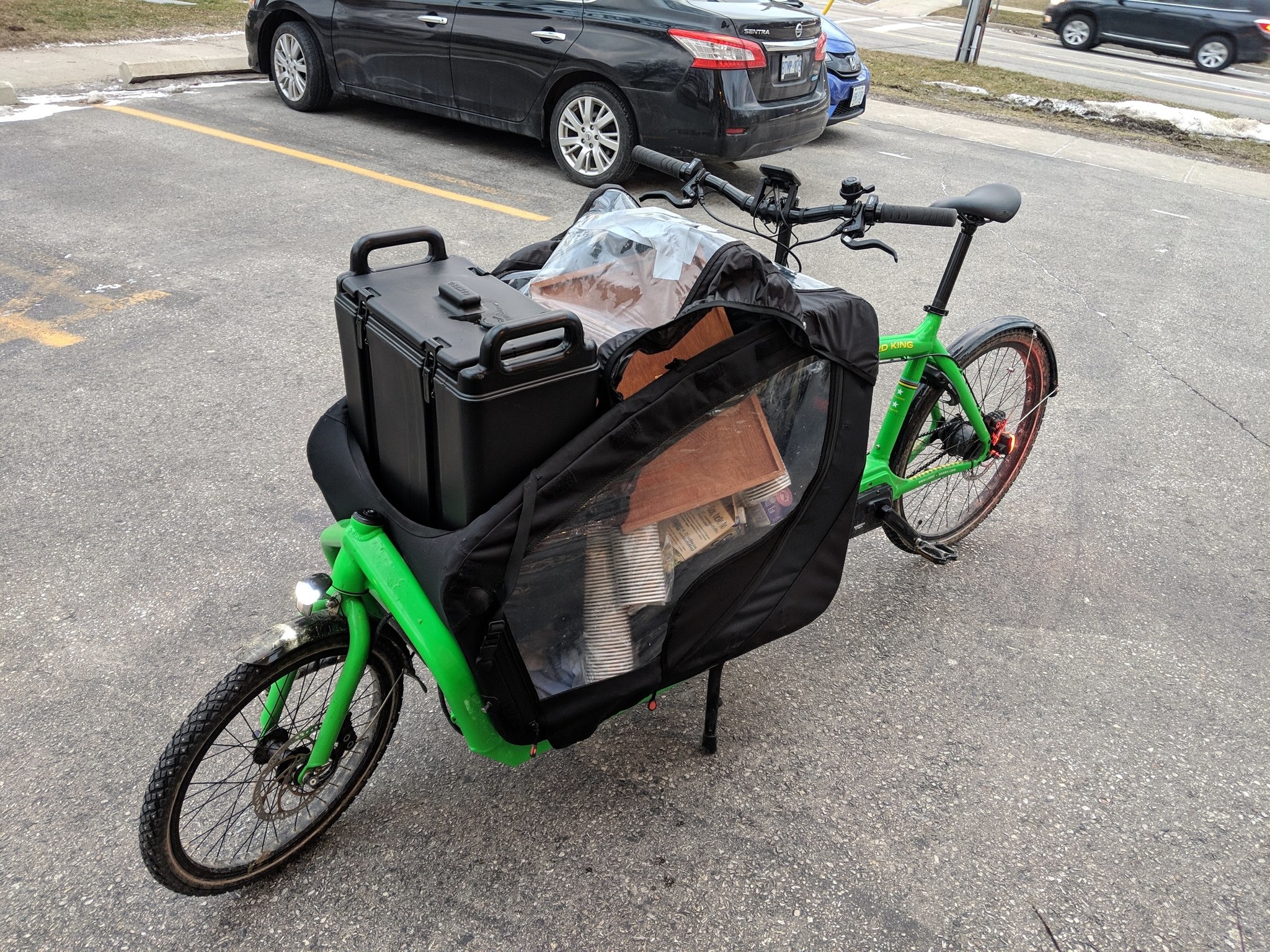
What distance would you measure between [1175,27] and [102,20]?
1728 cm

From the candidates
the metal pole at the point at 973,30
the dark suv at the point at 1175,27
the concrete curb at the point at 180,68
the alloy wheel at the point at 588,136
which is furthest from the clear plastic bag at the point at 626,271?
the dark suv at the point at 1175,27

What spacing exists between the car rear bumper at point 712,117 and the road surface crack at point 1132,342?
1.77 metres

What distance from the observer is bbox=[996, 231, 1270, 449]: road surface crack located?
4555 millimetres

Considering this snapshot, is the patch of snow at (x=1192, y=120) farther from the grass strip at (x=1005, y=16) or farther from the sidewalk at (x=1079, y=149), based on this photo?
the grass strip at (x=1005, y=16)

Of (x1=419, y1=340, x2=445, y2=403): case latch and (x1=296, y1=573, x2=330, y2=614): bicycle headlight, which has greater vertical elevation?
(x1=419, y1=340, x2=445, y2=403): case latch

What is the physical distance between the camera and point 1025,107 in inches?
438

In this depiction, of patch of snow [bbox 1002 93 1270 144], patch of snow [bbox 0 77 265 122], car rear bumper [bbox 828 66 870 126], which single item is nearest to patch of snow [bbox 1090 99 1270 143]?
patch of snow [bbox 1002 93 1270 144]

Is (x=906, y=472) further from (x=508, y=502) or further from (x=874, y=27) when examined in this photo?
(x=874, y=27)

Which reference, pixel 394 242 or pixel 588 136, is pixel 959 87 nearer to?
pixel 588 136

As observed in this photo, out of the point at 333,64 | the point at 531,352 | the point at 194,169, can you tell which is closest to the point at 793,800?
the point at 531,352

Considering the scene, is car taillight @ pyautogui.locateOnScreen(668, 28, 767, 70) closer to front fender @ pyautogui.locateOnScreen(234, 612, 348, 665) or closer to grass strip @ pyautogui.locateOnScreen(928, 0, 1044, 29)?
front fender @ pyautogui.locateOnScreen(234, 612, 348, 665)

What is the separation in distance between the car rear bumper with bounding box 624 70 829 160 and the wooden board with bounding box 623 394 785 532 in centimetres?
468

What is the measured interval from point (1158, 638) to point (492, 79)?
5722 mm

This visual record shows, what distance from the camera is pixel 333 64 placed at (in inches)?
298
